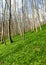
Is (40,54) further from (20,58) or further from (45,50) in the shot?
(20,58)

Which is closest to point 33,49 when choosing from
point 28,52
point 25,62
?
point 28,52

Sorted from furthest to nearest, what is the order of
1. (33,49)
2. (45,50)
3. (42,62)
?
(33,49) < (45,50) < (42,62)

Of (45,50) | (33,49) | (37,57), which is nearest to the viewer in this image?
(37,57)

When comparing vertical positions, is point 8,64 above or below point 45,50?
below

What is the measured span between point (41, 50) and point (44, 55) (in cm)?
133

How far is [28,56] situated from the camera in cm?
1655

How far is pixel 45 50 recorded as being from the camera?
17000 millimetres

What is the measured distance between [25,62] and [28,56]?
1196 millimetres

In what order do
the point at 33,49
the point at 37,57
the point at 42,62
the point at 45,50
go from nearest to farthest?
the point at 42,62
the point at 37,57
the point at 45,50
the point at 33,49

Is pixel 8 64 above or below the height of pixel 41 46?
below

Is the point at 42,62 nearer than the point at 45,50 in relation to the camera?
Yes

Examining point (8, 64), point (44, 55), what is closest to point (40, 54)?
point (44, 55)

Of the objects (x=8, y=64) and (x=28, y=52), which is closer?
(x=8, y=64)

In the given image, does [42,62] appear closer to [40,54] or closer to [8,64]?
[40,54]
